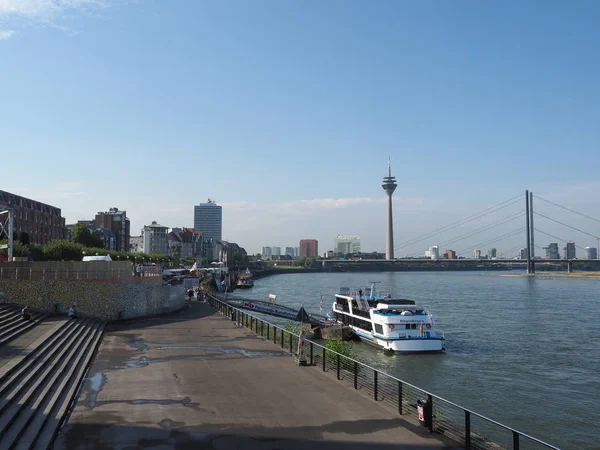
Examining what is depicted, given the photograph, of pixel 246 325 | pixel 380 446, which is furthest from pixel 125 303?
pixel 380 446

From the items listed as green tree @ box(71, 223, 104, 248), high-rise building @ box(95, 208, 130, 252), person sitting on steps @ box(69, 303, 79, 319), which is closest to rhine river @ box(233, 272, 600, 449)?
person sitting on steps @ box(69, 303, 79, 319)

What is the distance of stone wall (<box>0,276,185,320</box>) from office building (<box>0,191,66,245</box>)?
155 ft

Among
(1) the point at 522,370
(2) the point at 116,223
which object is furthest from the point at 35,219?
(1) the point at 522,370

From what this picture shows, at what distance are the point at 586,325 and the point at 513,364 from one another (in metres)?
22.1

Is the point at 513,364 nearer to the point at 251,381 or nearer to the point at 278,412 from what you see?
the point at 251,381

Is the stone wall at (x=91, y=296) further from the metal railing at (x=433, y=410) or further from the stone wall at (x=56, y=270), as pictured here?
the metal railing at (x=433, y=410)

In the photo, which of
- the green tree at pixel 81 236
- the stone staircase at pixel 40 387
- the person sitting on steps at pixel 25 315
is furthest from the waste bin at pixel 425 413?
the green tree at pixel 81 236

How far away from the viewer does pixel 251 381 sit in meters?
16.9

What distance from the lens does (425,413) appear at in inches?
482

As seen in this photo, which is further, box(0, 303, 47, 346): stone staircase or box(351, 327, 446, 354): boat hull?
box(351, 327, 446, 354): boat hull

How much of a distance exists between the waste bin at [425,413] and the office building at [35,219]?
245 ft

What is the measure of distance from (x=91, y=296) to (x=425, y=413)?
25620 millimetres

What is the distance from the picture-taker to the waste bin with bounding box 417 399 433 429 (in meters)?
12.2

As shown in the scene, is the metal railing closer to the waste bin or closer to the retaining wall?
the waste bin
